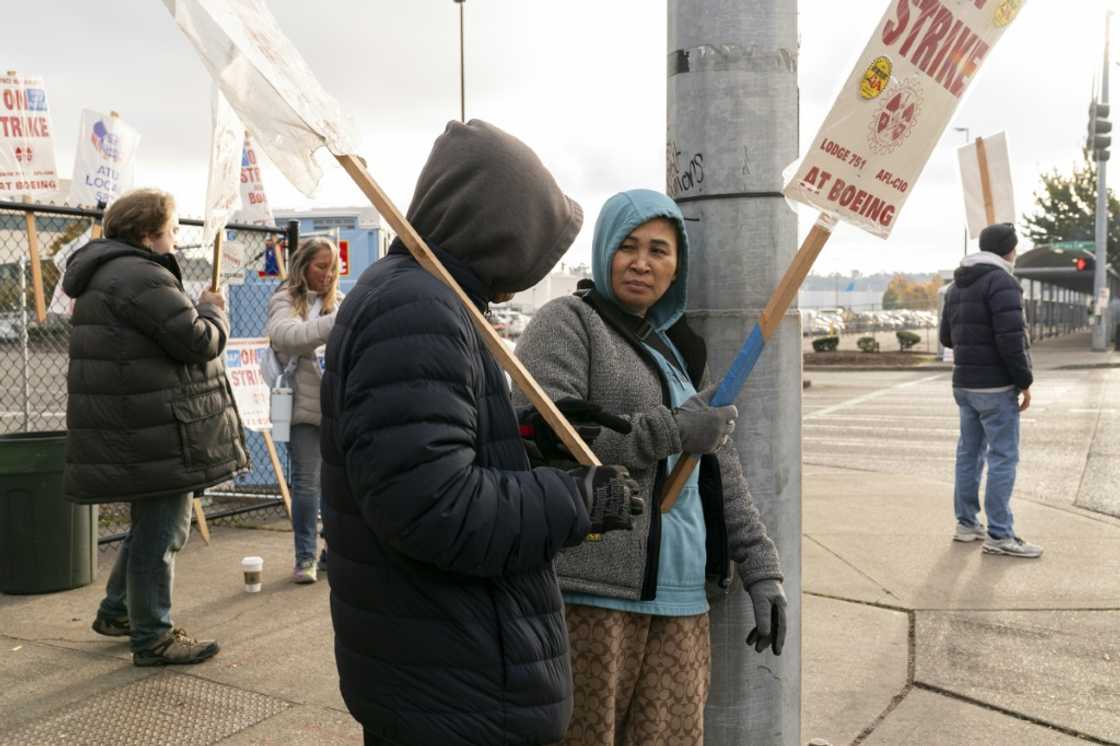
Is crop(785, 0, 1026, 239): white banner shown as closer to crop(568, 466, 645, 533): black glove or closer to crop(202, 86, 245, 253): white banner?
crop(568, 466, 645, 533): black glove

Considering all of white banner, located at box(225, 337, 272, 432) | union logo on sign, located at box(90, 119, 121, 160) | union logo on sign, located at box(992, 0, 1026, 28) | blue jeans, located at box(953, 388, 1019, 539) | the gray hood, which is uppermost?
union logo on sign, located at box(90, 119, 121, 160)

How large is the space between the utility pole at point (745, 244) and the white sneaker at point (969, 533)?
14.6ft

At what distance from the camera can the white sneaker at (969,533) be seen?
22.5 feet

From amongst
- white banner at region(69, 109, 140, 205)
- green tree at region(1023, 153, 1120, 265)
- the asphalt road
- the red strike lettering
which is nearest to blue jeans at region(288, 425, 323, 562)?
white banner at region(69, 109, 140, 205)

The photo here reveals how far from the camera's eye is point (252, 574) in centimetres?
553

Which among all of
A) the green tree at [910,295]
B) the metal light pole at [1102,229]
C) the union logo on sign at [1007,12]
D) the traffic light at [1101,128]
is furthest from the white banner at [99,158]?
the green tree at [910,295]

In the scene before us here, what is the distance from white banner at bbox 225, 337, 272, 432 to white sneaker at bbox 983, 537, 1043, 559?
4798 millimetres

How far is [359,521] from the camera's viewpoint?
1888mm

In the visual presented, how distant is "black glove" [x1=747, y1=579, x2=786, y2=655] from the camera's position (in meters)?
2.51

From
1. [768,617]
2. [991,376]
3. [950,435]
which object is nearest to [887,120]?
[768,617]

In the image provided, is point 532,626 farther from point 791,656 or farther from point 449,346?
point 791,656

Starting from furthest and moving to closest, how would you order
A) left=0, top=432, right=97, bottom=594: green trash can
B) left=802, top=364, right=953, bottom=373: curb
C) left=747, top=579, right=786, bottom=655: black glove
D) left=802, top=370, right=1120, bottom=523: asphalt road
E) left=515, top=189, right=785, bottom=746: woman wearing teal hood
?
left=802, top=364, right=953, bottom=373: curb
left=802, top=370, right=1120, bottom=523: asphalt road
left=0, top=432, right=97, bottom=594: green trash can
left=747, top=579, right=786, bottom=655: black glove
left=515, top=189, right=785, bottom=746: woman wearing teal hood

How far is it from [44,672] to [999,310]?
5622 millimetres

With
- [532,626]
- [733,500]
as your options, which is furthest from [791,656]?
[532,626]
